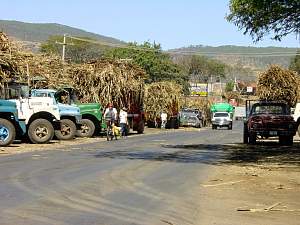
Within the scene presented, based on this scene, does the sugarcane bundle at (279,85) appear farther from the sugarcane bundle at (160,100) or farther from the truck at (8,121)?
the truck at (8,121)

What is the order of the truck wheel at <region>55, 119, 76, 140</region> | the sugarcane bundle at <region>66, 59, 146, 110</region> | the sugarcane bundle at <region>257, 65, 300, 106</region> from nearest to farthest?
1. the truck wheel at <region>55, 119, 76, 140</region>
2. the sugarcane bundle at <region>66, 59, 146, 110</region>
3. the sugarcane bundle at <region>257, 65, 300, 106</region>

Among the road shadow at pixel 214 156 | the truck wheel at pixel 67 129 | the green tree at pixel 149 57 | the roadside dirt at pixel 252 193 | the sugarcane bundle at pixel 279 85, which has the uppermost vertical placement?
the green tree at pixel 149 57

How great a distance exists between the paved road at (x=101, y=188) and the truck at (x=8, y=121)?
128 inches

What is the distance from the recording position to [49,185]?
12.5m

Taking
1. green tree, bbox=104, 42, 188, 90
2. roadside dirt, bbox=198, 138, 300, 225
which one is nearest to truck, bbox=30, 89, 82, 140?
roadside dirt, bbox=198, 138, 300, 225

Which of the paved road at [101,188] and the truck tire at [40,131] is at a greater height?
the truck tire at [40,131]

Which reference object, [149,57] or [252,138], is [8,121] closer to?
[252,138]

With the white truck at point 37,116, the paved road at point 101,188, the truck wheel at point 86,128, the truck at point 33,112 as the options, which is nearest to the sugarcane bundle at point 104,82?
the truck wheel at point 86,128

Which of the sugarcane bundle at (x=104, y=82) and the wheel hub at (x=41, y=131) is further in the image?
the sugarcane bundle at (x=104, y=82)

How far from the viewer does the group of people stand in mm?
31594

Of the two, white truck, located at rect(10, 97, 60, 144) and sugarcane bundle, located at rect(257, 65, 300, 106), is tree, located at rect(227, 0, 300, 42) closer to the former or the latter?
white truck, located at rect(10, 97, 60, 144)

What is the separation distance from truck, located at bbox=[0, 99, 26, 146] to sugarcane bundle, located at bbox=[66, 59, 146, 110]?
1232 centimetres

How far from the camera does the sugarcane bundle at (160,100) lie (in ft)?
179

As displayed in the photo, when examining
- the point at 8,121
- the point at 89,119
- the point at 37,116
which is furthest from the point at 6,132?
the point at 89,119
